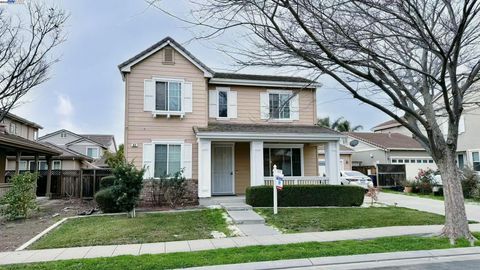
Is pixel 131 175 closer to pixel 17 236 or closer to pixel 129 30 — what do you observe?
pixel 17 236

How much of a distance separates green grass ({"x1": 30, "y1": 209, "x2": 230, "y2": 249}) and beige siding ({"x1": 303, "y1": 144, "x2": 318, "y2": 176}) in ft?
23.3

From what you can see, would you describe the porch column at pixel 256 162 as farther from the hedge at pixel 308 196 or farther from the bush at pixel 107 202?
the bush at pixel 107 202

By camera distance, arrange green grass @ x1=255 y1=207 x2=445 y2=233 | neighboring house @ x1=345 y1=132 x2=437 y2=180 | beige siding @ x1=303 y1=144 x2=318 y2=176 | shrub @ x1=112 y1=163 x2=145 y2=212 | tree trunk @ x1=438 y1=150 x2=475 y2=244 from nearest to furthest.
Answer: tree trunk @ x1=438 y1=150 x2=475 y2=244 < green grass @ x1=255 y1=207 x2=445 y2=233 < shrub @ x1=112 y1=163 x2=145 y2=212 < beige siding @ x1=303 y1=144 x2=318 y2=176 < neighboring house @ x1=345 y1=132 x2=437 y2=180

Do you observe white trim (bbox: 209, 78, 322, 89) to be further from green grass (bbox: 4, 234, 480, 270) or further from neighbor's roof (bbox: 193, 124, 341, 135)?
green grass (bbox: 4, 234, 480, 270)

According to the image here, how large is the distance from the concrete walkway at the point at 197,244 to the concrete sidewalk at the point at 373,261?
1.75 metres

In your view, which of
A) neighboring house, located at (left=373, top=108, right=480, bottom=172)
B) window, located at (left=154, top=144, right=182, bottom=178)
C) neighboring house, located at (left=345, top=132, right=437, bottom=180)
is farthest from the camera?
neighboring house, located at (left=345, top=132, right=437, bottom=180)

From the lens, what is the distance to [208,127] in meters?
16.5

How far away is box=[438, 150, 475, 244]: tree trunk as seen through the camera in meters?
8.75

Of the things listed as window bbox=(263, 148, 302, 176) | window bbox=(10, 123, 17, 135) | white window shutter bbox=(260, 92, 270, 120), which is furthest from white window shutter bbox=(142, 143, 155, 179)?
window bbox=(10, 123, 17, 135)

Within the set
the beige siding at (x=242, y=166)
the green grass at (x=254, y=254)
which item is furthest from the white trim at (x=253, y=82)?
the green grass at (x=254, y=254)

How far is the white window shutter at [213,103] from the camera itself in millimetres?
17734

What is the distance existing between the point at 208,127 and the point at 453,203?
10409 mm

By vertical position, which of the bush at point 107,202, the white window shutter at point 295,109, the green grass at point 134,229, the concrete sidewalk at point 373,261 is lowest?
the concrete sidewalk at point 373,261

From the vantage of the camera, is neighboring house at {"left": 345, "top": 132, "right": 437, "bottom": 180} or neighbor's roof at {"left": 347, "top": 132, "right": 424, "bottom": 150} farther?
neighbor's roof at {"left": 347, "top": 132, "right": 424, "bottom": 150}
